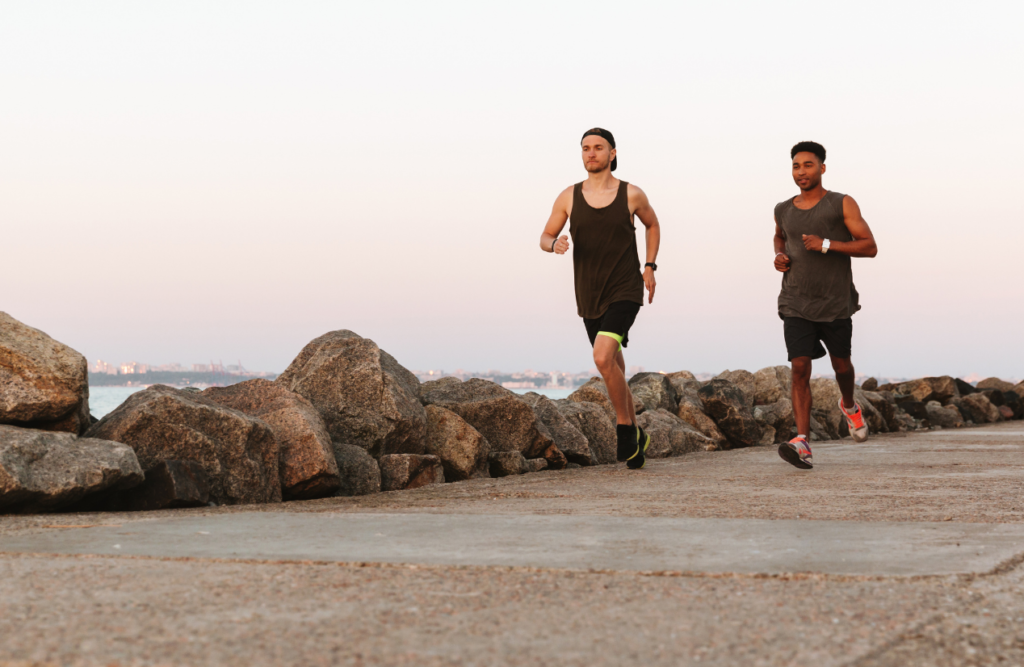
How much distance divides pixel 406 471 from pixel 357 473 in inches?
10.6

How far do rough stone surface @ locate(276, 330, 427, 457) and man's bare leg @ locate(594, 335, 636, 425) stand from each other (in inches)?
41.8

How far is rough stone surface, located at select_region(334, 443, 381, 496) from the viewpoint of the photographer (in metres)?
4.73

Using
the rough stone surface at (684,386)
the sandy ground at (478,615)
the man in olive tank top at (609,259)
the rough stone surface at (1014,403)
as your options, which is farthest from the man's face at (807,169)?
the rough stone surface at (1014,403)

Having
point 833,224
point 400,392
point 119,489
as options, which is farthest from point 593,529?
point 833,224

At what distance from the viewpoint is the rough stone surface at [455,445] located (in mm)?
5410

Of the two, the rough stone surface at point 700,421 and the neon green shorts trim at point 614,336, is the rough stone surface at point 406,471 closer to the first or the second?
the neon green shorts trim at point 614,336

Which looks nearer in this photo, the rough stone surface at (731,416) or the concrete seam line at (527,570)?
the concrete seam line at (527,570)

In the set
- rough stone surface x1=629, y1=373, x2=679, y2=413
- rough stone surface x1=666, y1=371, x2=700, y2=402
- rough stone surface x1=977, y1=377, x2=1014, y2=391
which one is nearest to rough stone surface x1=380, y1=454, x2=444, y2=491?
rough stone surface x1=629, y1=373, x2=679, y2=413

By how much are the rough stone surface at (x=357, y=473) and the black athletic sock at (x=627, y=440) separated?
1.54 metres

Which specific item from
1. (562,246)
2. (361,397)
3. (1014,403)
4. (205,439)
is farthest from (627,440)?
(1014,403)

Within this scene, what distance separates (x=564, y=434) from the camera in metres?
6.30

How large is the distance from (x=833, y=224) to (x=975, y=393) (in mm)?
9867

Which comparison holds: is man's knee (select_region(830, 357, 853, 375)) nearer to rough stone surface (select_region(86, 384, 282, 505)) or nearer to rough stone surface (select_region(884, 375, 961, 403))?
rough stone surface (select_region(86, 384, 282, 505))

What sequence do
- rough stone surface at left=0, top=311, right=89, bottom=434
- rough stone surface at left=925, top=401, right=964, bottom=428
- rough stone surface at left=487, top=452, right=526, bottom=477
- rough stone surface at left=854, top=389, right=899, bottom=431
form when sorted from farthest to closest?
rough stone surface at left=925, top=401, right=964, bottom=428, rough stone surface at left=854, top=389, right=899, bottom=431, rough stone surface at left=487, top=452, right=526, bottom=477, rough stone surface at left=0, top=311, right=89, bottom=434
